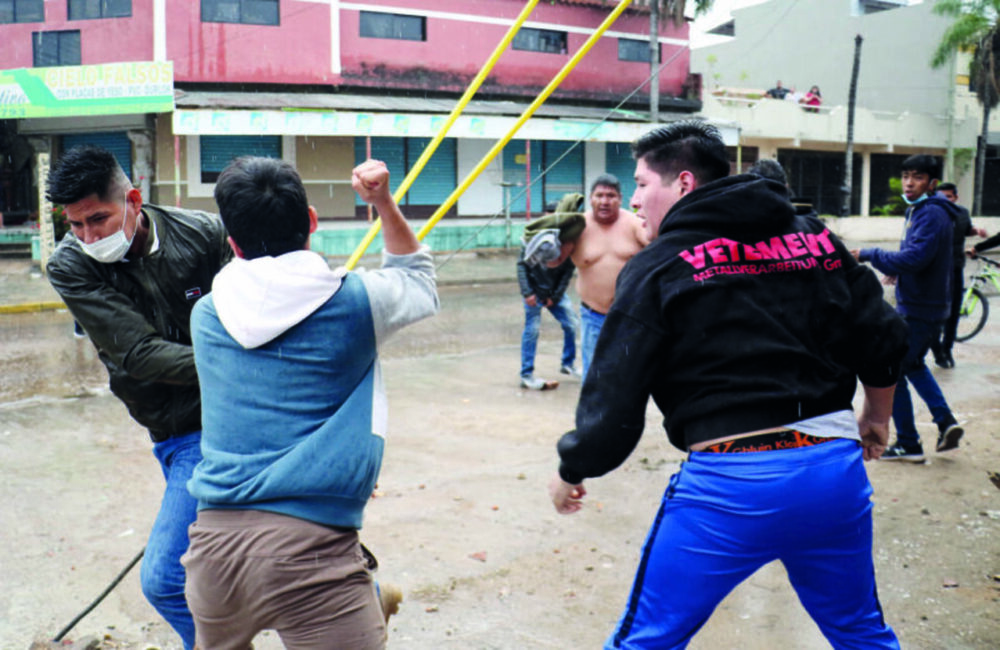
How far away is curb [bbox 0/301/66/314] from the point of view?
1407 centimetres

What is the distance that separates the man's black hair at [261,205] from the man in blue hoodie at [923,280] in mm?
4647

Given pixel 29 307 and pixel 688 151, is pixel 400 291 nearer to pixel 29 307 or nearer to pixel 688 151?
pixel 688 151

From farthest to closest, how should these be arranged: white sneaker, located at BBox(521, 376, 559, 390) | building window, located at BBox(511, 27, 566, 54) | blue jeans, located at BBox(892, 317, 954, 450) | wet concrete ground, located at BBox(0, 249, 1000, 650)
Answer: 1. building window, located at BBox(511, 27, 566, 54)
2. white sneaker, located at BBox(521, 376, 559, 390)
3. blue jeans, located at BBox(892, 317, 954, 450)
4. wet concrete ground, located at BBox(0, 249, 1000, 650)

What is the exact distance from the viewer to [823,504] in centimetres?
229

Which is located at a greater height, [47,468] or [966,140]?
[966,140]

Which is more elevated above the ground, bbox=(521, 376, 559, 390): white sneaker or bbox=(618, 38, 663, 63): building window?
bbox=(618, 38, 663, 63): building window

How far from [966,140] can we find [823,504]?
126 feet

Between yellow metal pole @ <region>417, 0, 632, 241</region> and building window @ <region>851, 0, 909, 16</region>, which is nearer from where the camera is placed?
yellow metal pole @ <region>417, 0, 632, 241</region>

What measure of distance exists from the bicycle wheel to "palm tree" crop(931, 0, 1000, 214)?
77.3ft

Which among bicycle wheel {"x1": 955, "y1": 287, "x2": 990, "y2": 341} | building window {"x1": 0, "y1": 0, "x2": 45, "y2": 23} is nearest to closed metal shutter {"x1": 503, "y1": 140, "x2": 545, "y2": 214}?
building window {"x1": 0, "y1": 0, "x2": 45, "y2": 23}

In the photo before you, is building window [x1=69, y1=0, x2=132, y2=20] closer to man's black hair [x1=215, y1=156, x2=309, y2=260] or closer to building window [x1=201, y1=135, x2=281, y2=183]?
building window [x1=201, y1=135, x2=281, y2=183]

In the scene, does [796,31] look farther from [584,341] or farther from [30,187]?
[584,341]

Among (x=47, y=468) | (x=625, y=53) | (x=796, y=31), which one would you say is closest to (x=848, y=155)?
(x=625, y=53)

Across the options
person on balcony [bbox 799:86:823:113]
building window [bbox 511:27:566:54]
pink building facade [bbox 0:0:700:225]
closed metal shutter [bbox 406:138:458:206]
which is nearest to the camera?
pink building facade [bbox 0:0:700:225]
